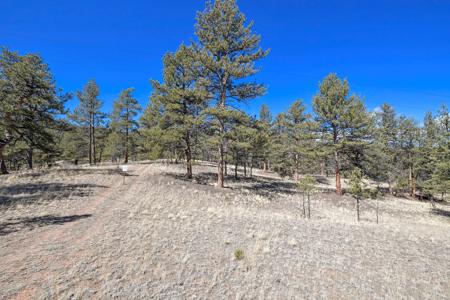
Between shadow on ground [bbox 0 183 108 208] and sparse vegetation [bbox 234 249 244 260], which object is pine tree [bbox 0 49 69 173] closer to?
shadow on ground [bbox 0 183 108 208]

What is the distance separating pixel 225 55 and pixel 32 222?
49.1ft

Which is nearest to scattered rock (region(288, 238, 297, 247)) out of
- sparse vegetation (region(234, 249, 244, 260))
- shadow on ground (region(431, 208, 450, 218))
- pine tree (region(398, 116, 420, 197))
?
sparse vegetation (region(234, 249, 244, 260))

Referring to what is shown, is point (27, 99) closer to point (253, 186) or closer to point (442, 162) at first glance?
point (253, 186)

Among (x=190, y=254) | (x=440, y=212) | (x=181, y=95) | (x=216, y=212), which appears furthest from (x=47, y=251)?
(x=440, y=212)

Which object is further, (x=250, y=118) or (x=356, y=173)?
(x=250, y=118)

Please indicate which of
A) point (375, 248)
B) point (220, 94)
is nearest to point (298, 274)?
point (375, 248)

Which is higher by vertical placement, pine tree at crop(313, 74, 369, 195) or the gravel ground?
pine tree at crop(313, 74, 369, 195)

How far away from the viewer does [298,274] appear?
6.13 metres

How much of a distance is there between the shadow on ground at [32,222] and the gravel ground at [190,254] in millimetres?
33

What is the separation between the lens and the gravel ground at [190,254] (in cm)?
511

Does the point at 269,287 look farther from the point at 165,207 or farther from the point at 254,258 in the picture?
the point at 165,207

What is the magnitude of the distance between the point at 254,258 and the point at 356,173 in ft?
37.9

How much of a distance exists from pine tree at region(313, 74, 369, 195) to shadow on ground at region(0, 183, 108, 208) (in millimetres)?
19315

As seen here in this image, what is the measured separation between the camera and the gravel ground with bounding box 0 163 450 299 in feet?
16.8
